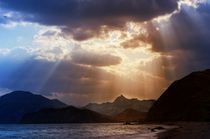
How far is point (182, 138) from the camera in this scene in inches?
3433

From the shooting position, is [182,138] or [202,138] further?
[182,138]

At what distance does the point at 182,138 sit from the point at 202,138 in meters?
8.33

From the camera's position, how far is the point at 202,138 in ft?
260
